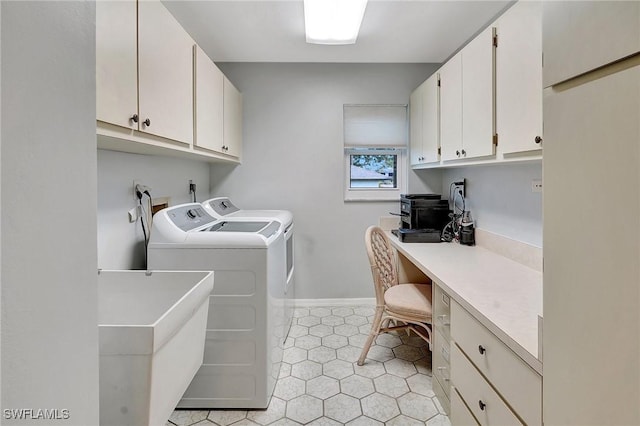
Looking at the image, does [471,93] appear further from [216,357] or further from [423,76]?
[216,357]

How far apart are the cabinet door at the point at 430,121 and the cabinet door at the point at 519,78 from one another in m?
0.89

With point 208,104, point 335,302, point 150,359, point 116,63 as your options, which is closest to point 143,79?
point 116,63

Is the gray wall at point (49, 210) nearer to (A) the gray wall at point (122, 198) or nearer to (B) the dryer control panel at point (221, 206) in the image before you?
(A) the gray wall at point (122, 198)

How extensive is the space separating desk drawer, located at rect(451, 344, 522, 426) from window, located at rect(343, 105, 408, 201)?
2018 millimetres

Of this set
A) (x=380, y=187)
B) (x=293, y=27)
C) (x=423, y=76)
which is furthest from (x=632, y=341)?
(x=423, y=76)

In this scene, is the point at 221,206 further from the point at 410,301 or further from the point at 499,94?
the point at 499,94

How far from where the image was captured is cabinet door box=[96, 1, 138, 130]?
1084mm

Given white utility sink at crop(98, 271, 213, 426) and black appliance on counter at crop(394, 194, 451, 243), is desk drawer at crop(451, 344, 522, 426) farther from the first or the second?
black appliance on counter at crop(394, 194, 451, 243)

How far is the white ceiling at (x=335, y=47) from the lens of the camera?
7.30 ft

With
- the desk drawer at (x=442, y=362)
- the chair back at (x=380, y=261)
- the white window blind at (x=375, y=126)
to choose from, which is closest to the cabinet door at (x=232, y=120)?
the white window blind at (x=375, y=126)

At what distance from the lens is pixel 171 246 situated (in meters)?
1.81

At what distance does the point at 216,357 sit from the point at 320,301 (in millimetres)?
1658

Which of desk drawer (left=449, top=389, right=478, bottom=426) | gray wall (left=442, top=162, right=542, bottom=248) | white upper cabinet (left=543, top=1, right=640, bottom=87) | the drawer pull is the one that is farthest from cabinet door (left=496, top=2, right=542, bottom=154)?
desk drawer (left=449, top=389, right=478, bottom=426)

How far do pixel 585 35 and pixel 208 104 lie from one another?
2048 mm
